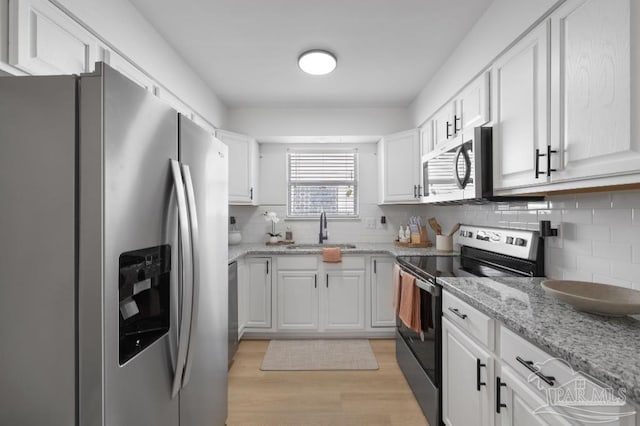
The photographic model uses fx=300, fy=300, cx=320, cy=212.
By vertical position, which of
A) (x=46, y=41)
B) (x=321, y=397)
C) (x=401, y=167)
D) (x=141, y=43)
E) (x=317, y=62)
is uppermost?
(x=317, y=62)

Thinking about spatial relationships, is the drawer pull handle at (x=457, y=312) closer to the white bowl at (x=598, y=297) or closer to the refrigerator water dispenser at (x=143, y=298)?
the white bowl at (x=598, y=297)

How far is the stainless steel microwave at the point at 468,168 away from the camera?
1.76 meters

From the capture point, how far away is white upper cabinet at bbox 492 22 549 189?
1.37 m

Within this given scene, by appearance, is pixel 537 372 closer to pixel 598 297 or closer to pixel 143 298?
pixel 598 297

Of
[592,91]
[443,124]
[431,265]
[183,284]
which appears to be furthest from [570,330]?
[443,124]

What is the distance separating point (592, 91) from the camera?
3.65 feet

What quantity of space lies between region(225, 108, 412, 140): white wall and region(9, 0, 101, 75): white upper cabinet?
2.05 metres

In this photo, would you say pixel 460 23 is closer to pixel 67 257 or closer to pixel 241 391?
pixel 67 257

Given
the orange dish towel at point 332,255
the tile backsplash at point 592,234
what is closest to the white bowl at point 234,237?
the orange dish towel at point 332,255

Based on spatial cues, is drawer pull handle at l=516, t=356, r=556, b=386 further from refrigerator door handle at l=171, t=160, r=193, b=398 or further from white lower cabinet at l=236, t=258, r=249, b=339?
white lower cabinet at l=236, t=258, r=249, b=339

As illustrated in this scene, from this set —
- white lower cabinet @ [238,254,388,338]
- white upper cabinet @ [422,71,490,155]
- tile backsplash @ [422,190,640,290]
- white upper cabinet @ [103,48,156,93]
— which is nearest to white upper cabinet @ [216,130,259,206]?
white lower cabinet @ [238,254,388,338]

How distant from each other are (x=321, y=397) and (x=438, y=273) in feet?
4.05

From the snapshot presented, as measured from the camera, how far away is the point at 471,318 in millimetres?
1354

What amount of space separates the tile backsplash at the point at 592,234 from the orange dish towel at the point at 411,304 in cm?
75
